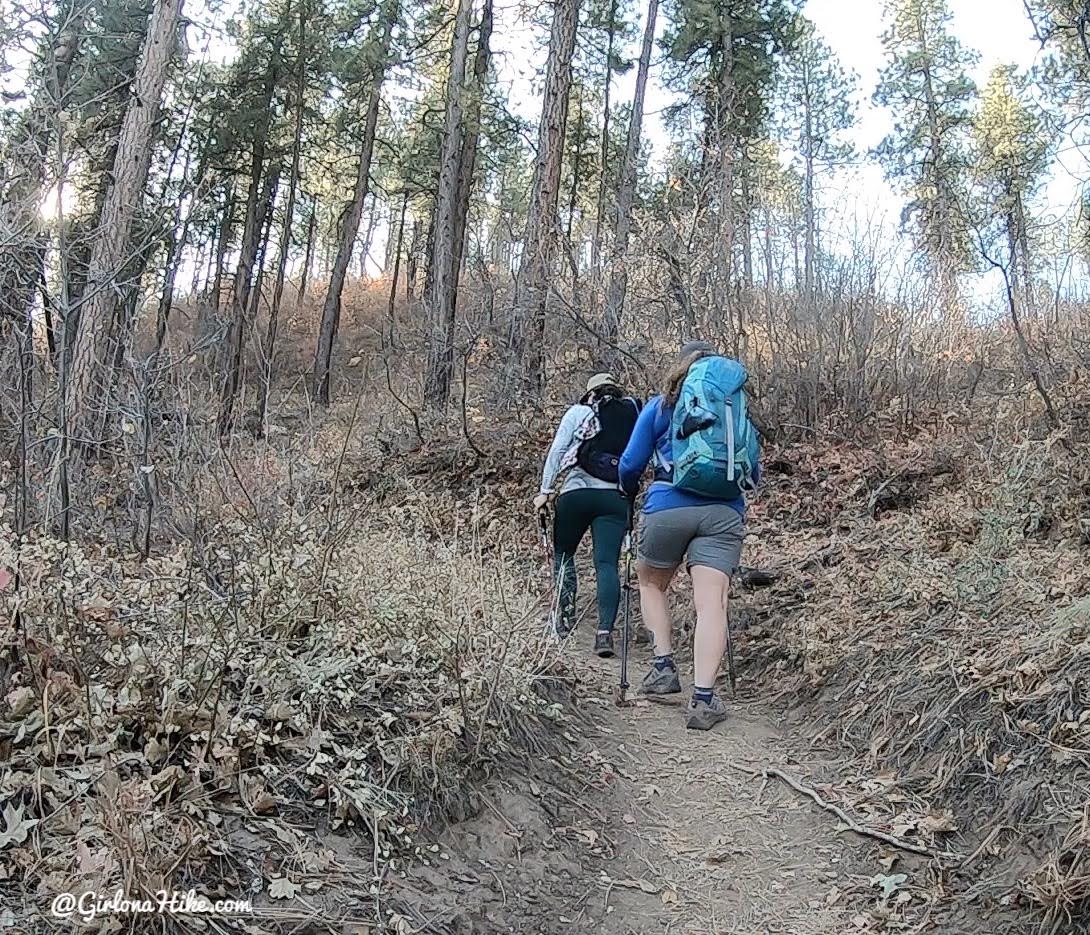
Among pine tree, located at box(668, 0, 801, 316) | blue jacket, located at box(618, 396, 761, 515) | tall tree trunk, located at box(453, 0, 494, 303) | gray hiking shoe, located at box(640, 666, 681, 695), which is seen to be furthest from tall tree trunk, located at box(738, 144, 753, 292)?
pine tree, located at box(668, 0, 801, 316)

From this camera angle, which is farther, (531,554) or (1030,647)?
→ (531,554)

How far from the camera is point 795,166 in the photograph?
3206 cm

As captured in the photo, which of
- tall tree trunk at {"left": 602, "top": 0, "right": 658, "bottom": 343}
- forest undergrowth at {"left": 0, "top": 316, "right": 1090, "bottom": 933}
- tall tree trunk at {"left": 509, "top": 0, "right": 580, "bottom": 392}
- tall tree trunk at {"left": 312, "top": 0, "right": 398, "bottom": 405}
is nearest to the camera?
forest undergrowth at {"left": 0, "top": 316, "right": 1090, "bottom": 933}

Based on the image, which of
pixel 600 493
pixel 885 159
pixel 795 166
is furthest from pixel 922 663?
pixel 795 166

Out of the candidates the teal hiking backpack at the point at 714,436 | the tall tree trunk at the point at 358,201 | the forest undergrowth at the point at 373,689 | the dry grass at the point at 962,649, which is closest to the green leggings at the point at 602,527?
the forest undergrowth at the point at 373,689

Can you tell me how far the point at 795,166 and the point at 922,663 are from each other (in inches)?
1228

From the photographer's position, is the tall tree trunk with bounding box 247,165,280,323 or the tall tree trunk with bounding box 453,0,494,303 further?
the tall tree trunk with bounding box 247,165,280,323

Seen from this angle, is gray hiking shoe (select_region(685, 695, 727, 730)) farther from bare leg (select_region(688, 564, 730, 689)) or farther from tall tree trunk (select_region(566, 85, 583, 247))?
tall tree trunk (select_region(566, 85, 583, 247))

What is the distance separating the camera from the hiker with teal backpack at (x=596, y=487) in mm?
5887

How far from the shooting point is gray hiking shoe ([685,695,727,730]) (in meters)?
4.66

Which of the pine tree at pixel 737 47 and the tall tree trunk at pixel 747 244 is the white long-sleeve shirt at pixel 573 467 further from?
the pine tree at pixel 737 47

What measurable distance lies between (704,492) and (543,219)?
7098 mm

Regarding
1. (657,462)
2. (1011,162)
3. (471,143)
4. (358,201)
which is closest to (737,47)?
(471,143)

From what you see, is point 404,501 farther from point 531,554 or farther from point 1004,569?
point 1004,569
